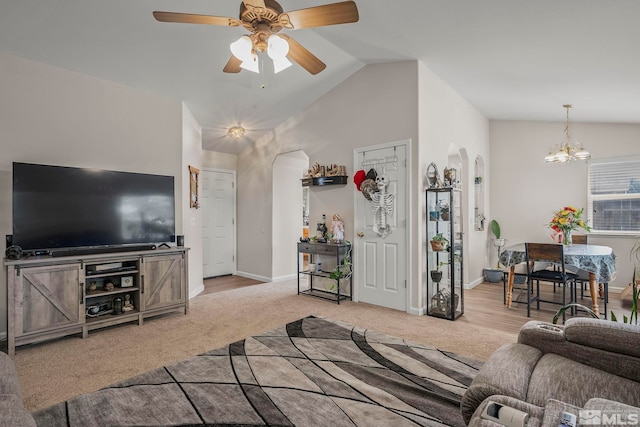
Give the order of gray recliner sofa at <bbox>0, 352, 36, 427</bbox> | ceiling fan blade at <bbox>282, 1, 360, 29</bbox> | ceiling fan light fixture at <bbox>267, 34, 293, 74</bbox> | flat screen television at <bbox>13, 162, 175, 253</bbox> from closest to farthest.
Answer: gray recliner sofa at <bbox>0, 352, 36, 427</bbox>, ceiling fan blade at <bbox>282, 1, 360, 29</bbox>, ceiling fan light fixture at <bbox>267, 34, 293, 74</bbox>, flat screen television at <bbox>13, 162, 175, 253</bbox>

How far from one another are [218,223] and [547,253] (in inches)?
213

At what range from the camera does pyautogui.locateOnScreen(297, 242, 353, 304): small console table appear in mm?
4655

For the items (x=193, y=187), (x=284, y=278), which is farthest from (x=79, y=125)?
(x=284, y=278)

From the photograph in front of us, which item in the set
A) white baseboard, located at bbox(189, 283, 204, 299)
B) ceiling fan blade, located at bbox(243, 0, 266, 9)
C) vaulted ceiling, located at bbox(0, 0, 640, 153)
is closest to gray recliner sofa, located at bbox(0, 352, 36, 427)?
ceiling fan blade, located at bbox(243, 0, 266, 9)

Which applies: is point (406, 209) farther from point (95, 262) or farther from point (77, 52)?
point (77, 52)

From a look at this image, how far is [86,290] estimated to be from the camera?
3.48 metres

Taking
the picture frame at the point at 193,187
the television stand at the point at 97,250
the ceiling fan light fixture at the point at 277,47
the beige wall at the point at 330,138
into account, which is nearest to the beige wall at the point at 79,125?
the picture frame at the point at 193,187

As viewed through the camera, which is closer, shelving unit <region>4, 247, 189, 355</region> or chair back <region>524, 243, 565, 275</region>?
shelving unit <region>4, 247, 189, 355</region>

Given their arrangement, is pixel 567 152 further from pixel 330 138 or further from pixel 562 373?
pixel 562 373

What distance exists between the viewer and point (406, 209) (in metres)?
4.13

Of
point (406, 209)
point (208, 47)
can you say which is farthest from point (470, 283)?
point (208, 47)

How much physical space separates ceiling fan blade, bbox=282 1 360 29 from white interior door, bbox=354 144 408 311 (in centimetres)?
219

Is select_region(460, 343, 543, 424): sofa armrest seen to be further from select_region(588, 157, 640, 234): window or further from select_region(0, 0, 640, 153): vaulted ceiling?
select_region(588, 157, 640, 234): window

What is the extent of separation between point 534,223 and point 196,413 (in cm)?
606
